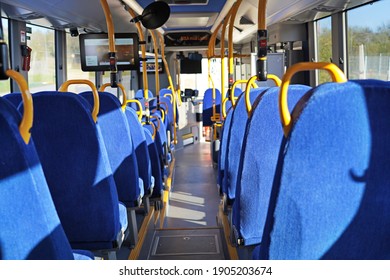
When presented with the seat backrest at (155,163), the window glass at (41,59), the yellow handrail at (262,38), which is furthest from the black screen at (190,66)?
the yellow handrail at (262,38)

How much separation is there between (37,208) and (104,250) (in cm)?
123

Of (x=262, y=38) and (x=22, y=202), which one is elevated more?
(x=262, y=38)

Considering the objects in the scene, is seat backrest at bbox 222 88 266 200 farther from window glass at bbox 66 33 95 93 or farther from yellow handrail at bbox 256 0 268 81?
window glass at bbox 66 33 95 93

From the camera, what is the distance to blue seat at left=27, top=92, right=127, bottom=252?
6.73 ft

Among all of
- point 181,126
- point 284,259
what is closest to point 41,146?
point 284,259

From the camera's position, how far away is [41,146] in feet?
7.04

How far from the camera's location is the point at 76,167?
2238mm

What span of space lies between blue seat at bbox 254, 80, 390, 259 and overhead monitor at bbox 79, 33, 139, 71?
3.58 m

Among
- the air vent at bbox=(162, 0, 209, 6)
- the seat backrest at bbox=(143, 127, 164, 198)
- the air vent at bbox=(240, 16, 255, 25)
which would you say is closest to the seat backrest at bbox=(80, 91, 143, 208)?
the seat backrest at bbox=(143, 127, 164, 198)

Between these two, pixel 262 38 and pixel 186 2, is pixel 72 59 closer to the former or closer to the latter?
pixel 186 2

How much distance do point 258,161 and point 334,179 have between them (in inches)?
37.4

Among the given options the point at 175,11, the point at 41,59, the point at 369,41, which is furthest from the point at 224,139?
the point at 175,11
